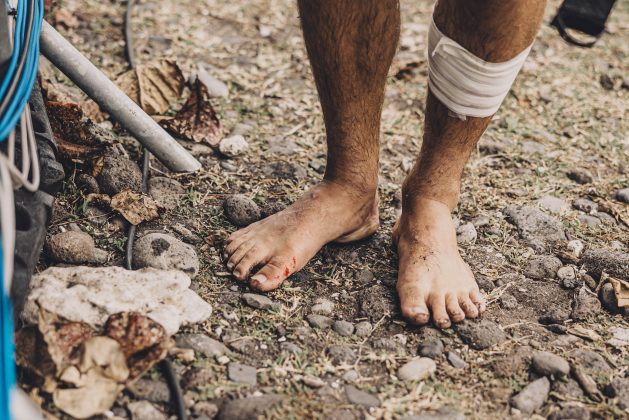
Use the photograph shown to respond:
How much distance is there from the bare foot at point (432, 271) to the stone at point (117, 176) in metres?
0.82

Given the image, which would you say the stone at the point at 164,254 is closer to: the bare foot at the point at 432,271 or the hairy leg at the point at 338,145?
the hairy leg at the point at 338,145

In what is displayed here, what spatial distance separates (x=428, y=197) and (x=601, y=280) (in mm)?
550

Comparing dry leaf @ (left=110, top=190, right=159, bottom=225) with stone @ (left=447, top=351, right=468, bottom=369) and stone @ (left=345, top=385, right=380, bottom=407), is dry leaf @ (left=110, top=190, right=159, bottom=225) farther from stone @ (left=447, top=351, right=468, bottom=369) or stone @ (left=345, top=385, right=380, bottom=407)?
stone @ (left=447, top=351, right=468, bottom=369)

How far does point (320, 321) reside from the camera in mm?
1718

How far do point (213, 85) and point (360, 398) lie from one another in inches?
65.8

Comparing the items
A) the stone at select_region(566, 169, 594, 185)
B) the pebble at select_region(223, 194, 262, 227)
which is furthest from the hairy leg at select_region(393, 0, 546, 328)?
the stone at select_region(566, 169, 594, 185)

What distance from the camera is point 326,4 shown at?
69.3 inches

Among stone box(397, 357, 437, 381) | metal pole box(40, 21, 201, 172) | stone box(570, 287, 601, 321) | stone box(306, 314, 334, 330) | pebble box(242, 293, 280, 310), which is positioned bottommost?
stone box(570, 287, 601, 321)

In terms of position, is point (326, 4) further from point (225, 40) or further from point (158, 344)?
point (225, 40)

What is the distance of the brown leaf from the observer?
7.83 ft

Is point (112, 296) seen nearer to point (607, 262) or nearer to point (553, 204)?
point (607, 262)

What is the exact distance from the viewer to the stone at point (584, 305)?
1812mm

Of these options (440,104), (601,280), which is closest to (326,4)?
(440,104)

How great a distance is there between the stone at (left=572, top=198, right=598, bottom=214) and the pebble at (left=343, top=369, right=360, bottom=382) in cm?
119
